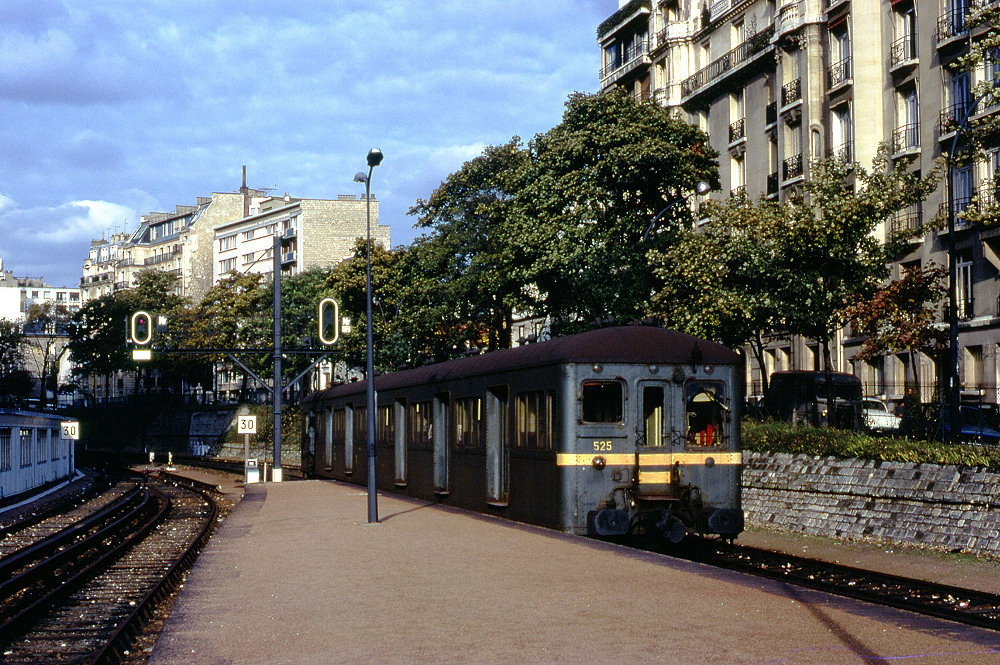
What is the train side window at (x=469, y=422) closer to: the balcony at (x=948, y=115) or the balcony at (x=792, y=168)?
the balcony at (x=948, y=115)

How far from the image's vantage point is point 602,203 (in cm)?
4153

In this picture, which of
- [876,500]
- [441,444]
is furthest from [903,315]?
[441,444]

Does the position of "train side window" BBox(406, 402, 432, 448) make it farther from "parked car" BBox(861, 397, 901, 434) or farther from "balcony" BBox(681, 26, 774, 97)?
"balcony" BBox(681, 26, 774, 97)

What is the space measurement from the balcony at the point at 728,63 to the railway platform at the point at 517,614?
122 feet

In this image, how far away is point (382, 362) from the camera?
6000 centimetres

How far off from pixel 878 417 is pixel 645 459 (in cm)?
1500

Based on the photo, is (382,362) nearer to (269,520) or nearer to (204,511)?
(204,511)

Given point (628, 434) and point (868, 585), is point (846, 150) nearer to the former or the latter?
point (628, 434)

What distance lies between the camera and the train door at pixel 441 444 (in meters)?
25.8

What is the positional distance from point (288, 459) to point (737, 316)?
47.0 meters

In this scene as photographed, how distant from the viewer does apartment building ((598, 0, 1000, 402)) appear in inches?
1570

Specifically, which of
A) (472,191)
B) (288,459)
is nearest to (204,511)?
(472,191)

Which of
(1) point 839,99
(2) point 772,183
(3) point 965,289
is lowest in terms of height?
(3) point 965,289

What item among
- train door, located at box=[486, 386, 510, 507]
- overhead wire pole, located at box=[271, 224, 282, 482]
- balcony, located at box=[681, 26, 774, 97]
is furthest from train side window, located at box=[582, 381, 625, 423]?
balcony, located at box=[681, 26, 774, 97]
